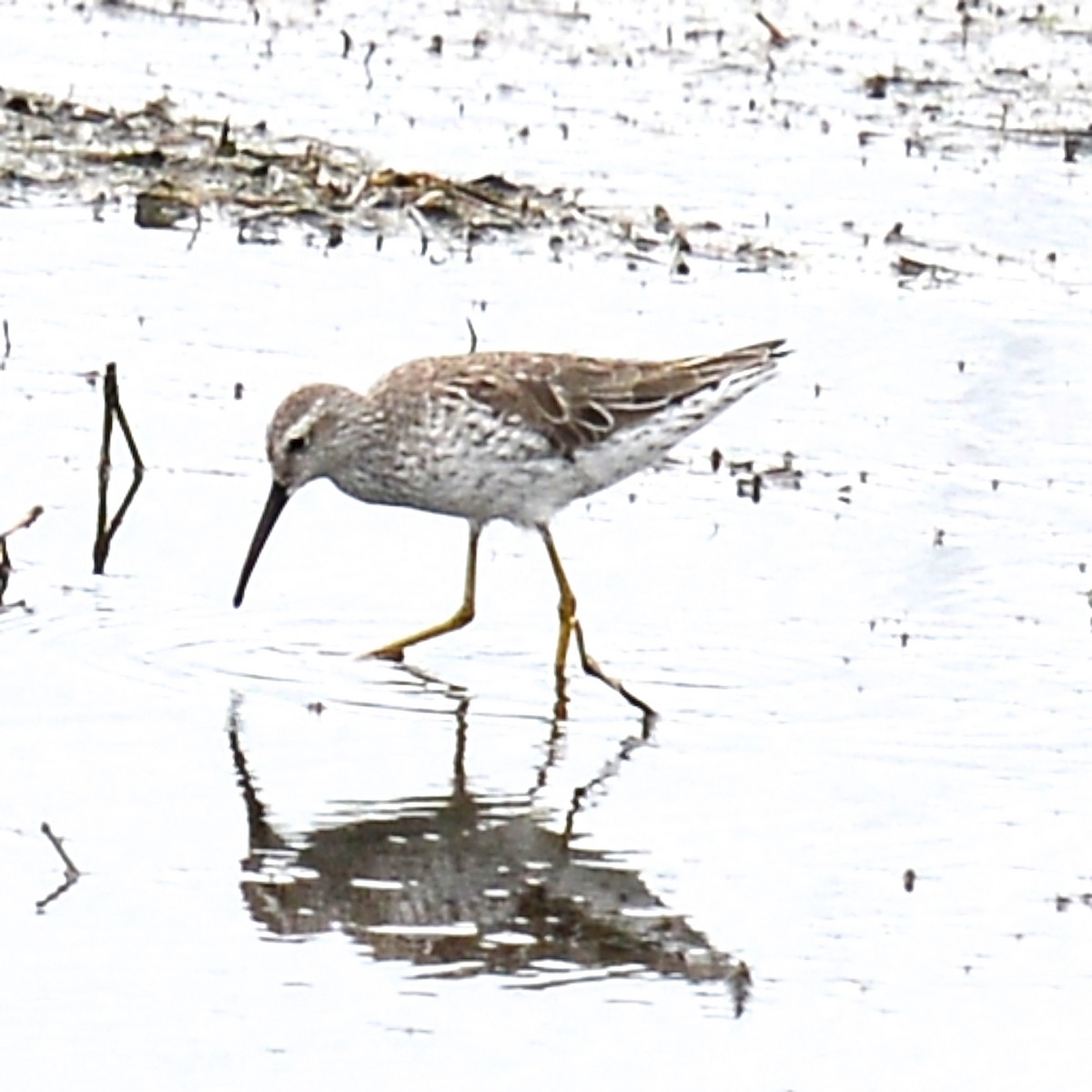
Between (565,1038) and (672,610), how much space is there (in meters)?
3.22

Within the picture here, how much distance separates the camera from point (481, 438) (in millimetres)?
9609

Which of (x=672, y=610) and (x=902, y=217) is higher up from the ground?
(x=902, y=217)

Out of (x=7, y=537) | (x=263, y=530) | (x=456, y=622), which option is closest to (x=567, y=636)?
(x=456, y=622)

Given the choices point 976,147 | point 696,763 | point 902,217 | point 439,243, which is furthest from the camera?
point 976,147

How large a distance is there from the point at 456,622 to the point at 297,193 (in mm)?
4919

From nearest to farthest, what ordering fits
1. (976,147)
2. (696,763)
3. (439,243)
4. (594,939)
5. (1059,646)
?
(594,939) < (696,763) < (1059,646) < (439,243) < (976,147)

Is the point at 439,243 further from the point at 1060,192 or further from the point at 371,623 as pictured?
the point at 371,623

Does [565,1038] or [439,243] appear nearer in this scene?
[565,1038]

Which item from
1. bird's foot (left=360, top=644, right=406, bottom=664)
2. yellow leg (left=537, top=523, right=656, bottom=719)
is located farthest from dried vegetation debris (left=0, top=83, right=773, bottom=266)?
bird's foot (left=360, top=644, right=406, bottom=664)

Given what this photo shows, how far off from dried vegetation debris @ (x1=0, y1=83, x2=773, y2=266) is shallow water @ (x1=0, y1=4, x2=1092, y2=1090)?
19 centimetres

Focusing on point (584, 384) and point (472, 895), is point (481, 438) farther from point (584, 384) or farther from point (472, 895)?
point (472, 895)

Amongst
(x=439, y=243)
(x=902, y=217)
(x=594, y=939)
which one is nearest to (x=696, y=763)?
A: (x=594, y=939)

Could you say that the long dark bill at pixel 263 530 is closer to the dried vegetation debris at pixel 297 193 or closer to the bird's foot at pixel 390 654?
the bird's foot at pixel 390 654

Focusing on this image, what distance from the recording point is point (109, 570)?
31.7 ft
